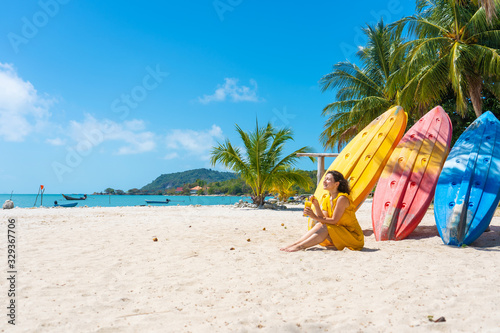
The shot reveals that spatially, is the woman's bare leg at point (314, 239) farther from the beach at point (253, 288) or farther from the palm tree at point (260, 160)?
the palm tree at point (260, 160)

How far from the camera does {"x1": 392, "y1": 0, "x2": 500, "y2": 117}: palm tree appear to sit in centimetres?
1133

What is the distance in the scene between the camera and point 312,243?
408 cm

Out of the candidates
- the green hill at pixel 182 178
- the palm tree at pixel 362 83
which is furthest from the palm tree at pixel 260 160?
the green hill at pixel 182 178

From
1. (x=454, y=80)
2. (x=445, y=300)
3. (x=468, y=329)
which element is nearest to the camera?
(x=468, y=329)

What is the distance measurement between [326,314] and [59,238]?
4.61m

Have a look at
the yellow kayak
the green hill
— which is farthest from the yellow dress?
the green hill

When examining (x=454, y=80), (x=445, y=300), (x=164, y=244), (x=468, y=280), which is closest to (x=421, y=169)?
(x=468, y=280)

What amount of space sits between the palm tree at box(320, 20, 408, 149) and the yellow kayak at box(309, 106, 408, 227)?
9763 millimetres

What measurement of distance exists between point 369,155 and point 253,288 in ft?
13.7

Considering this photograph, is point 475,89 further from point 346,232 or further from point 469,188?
point 346,232

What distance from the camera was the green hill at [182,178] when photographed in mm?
101562

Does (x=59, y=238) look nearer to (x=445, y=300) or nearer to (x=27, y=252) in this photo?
(x=27, y=252)

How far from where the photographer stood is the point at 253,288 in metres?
2.79

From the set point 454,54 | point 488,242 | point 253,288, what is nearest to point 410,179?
point 488,242
